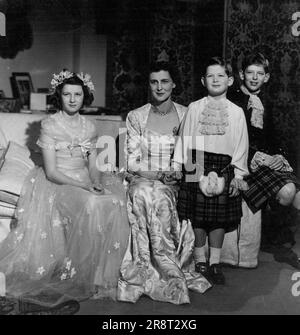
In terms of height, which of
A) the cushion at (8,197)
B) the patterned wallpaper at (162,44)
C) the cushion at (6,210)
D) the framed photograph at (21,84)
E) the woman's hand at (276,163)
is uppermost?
the patterned wallpaper at (162,44)

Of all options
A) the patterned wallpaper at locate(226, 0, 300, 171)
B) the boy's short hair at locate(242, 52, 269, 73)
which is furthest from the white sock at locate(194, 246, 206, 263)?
the patterned wallpaper at locate(226, 0, 300, 171)

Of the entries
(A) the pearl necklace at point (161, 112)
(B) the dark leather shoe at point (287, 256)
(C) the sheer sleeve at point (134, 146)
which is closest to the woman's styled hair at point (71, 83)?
(C) the sheer sleeve at point (134, 146)

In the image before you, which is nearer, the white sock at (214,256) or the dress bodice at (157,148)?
the white sock at (214,256)

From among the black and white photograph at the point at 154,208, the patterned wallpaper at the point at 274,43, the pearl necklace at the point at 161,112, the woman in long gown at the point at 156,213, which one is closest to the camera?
the black and white photograph at the point at 154,208

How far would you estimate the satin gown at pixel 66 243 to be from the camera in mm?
3170

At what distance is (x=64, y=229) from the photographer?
332 cm

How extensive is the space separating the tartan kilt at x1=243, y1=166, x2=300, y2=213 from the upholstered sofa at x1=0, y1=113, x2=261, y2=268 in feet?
0.31

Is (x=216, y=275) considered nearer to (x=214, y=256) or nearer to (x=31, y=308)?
(x=214, y=256)

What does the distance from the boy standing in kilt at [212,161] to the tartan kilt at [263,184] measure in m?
0.25

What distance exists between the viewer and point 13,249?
3.33 m

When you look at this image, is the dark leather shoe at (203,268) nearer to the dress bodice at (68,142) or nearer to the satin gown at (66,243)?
the satin gown at (66,243)

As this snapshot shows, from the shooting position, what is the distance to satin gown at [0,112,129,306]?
3.17 metres

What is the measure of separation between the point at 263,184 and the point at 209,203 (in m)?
0.49

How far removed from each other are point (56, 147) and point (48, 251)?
74 cm
